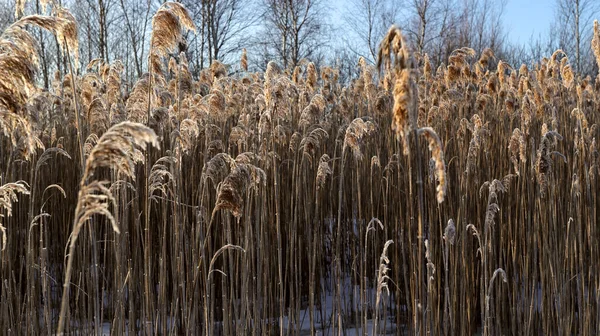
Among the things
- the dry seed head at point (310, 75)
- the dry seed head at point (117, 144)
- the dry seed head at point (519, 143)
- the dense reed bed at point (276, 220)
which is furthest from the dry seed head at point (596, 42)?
the dry seed head at point (310, 75)

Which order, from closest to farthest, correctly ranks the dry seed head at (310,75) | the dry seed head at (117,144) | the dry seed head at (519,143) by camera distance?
the dry seed head at (117,144), the dry seed head at (519,143), the dry seed head at (310,75)

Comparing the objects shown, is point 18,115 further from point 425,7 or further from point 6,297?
point 425,7

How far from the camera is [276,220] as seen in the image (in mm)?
2506

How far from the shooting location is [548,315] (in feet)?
7.59

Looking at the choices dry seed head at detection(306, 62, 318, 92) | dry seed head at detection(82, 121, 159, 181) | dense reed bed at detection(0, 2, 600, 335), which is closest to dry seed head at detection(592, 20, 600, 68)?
dense reed bed at detection(0, 2, 600, 335)

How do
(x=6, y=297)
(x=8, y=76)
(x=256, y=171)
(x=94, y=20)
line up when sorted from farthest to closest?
1. (x=94, y=20)
2. (x=6, y=297)
3. (x=256, y=171)
4. (x=8, y=76)

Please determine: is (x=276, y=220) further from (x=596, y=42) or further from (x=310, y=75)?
(x=310, y=75)

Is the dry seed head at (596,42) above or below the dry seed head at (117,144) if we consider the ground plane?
above

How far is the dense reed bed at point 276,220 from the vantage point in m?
1.49

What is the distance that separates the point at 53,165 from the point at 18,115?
2382 mm

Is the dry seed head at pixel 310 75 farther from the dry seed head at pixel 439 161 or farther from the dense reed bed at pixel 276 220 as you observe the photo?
the dry seed head at pixel 439 161

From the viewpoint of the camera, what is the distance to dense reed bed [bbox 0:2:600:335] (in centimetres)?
149

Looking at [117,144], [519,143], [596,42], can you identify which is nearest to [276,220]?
[519,143]

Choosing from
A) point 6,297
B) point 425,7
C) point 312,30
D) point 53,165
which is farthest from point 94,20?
point 6,297
